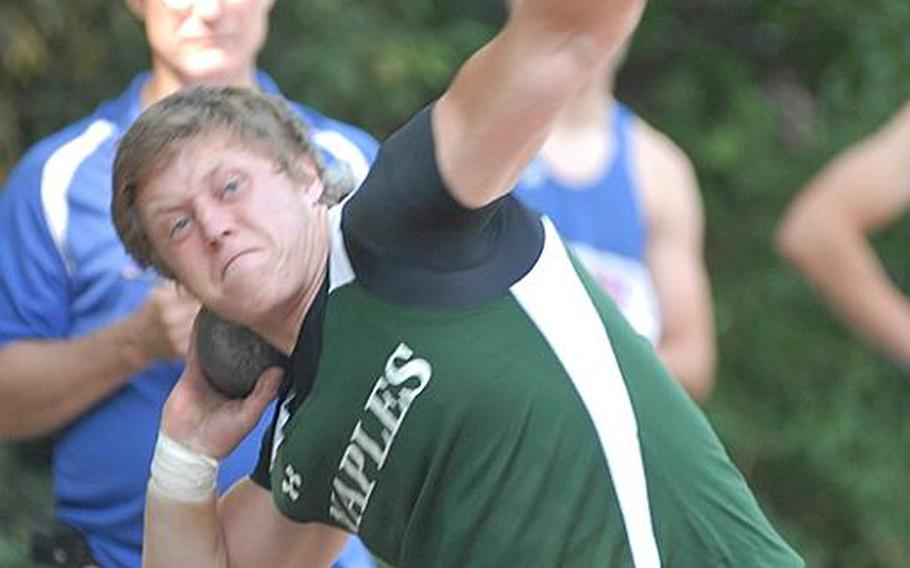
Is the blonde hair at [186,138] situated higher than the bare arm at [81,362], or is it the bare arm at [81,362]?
the blonde hair at [186,138]

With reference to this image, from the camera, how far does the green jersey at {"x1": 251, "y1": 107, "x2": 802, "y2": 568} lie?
9.63ft

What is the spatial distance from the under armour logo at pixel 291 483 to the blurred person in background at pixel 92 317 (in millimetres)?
699

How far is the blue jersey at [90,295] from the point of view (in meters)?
3.99

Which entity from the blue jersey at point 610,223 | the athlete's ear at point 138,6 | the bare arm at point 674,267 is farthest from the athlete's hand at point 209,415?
the bare arm at point 674,267

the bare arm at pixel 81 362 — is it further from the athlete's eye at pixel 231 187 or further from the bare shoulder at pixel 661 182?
the bare shoulder at pixel 661 182

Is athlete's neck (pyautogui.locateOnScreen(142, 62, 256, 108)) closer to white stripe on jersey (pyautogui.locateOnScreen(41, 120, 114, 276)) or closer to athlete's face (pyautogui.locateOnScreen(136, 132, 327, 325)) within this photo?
white stripe on jersey (pyautogui.locateOnScreen(41, 120, 114, 276))

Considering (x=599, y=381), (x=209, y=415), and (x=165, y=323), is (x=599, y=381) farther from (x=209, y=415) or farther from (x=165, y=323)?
(x=165, y=323)

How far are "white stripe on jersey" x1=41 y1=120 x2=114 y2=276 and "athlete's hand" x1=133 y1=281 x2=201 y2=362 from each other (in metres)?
0.24

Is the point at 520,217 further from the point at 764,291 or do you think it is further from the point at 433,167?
the point at 764,291

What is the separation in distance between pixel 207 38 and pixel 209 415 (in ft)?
3.23

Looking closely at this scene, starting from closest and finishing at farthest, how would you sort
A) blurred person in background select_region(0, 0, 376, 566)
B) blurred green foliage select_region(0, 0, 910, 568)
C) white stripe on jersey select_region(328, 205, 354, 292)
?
white stripe on jersey select_region(328, 205, 354, 292) → blurred person in background select_region(0, 0, 376, 566) → blurred green foliage select_region(0, 0, 910, 568)

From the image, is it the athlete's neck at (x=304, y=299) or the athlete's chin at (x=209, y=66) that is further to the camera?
the athlete's chin at (x=209, y=66)

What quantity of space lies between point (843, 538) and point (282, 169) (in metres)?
4.02

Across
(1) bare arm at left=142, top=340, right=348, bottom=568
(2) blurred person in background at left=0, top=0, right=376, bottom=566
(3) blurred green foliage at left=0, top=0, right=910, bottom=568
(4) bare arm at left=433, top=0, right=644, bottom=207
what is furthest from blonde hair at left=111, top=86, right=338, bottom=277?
(3) blurred green foliage at left=0, top=0, right=910, bottom=568
